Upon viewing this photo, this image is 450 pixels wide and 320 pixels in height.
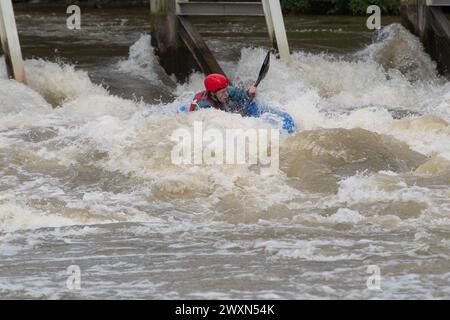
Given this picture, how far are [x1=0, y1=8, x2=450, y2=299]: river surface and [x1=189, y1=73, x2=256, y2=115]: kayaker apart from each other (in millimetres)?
213

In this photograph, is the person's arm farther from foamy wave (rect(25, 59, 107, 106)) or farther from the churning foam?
foamy wave (rect(25, 59, 107, 106))

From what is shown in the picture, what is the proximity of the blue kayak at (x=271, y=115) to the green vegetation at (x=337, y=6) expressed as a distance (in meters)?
11.6

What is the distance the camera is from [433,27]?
13406 mm

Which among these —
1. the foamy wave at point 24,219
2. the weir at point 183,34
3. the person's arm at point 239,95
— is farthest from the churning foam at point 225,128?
the person's arm at point 239,95

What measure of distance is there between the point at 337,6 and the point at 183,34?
886cm

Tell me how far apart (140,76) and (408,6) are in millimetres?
3958

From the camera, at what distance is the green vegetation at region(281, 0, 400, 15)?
68.9ft

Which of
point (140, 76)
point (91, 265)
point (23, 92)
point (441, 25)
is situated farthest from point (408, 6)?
point (91, 265)

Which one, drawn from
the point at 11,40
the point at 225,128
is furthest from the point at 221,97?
the point at 11,40

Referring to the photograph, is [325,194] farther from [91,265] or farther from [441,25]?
[441,25]

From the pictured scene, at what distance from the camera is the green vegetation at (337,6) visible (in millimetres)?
21000

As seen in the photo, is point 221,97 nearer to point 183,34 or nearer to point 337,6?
point 183,34

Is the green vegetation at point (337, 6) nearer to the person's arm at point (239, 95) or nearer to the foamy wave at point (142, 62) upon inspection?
the foamy wave at point (142, 62)

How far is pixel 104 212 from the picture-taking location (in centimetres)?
714
